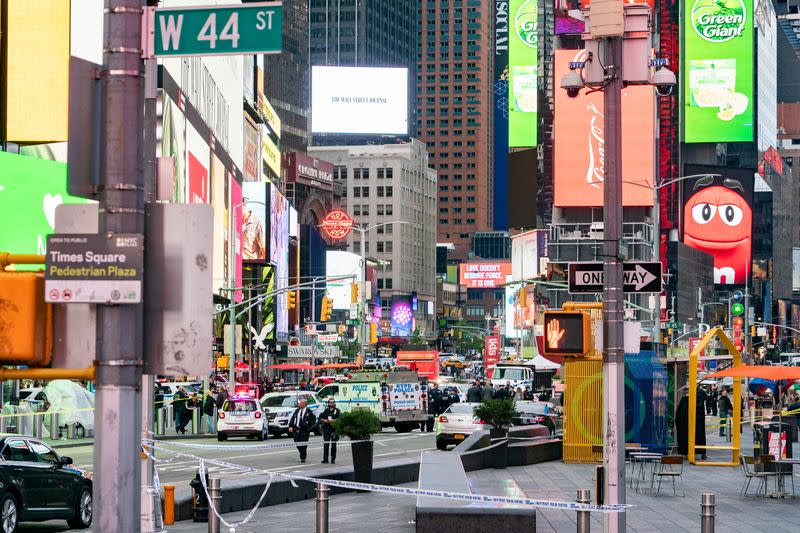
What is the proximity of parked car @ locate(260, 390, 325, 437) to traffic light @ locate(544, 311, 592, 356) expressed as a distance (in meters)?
31.1

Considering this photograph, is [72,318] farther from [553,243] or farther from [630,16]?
[553,243]

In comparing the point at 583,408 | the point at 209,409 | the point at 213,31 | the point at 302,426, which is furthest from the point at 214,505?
the point at 209,409

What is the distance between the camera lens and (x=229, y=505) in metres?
22.6

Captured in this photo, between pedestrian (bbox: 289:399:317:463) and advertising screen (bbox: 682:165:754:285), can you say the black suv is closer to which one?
pedestrian (bbox: 289:399:317:463)

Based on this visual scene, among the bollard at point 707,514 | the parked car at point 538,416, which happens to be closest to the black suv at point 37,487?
the bollard at point 707,514

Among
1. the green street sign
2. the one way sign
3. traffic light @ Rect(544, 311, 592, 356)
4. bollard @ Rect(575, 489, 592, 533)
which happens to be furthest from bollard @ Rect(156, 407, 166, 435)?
the green street sign

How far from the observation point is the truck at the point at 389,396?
48.8m

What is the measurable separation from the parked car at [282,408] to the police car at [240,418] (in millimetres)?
2427

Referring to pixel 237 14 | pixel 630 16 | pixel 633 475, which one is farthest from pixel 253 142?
pixel 237 14

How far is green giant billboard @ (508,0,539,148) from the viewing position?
168 m

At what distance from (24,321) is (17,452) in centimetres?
1330

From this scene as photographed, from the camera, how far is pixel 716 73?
144375mm

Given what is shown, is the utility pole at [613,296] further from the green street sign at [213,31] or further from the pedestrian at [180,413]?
the pedestrian at [180,413]

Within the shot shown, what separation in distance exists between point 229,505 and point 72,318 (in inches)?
618
